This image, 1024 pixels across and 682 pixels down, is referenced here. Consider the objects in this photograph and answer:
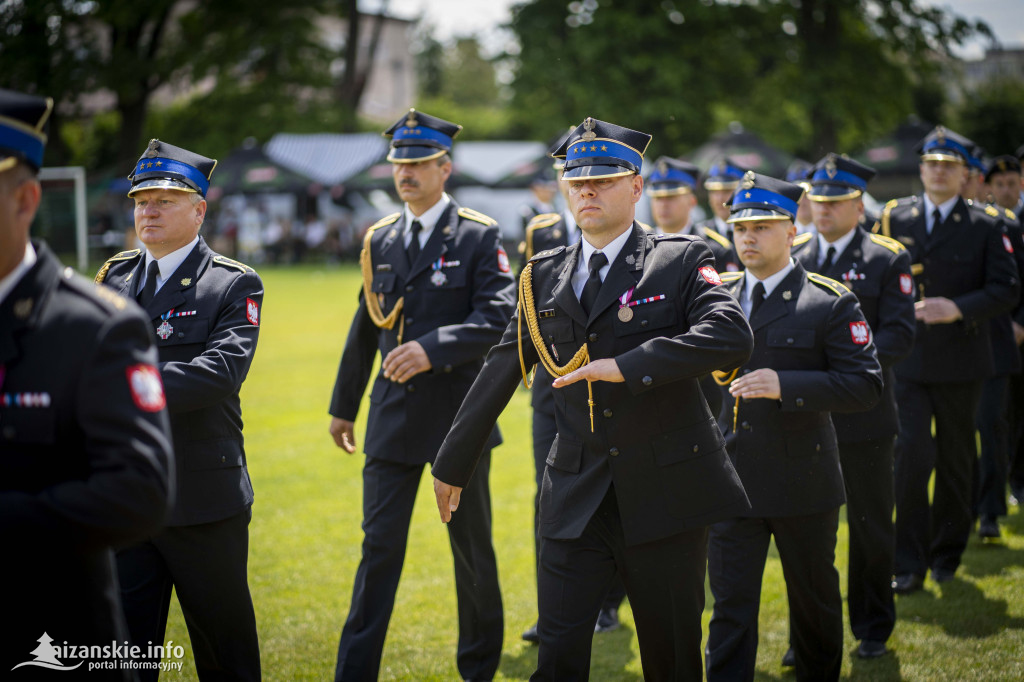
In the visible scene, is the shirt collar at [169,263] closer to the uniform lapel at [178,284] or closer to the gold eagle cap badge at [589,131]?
the uniform lapel at [178,284]

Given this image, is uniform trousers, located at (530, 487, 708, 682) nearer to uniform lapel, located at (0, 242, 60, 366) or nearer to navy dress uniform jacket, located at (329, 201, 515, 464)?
navy dress uniform jacket, located at (329, 201, 515, 464)

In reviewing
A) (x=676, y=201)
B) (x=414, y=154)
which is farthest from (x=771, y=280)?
(x=676, y=201)

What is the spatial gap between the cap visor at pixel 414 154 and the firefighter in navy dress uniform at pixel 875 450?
6.58ft

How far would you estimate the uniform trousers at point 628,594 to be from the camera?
137 inches

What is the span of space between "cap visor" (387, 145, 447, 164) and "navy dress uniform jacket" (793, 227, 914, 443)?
200 centimetres

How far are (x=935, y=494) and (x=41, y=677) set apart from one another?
5810mm

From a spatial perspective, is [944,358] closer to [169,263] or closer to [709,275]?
[709,275]

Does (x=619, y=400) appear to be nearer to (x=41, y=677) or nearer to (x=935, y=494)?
(x=41, y=677)

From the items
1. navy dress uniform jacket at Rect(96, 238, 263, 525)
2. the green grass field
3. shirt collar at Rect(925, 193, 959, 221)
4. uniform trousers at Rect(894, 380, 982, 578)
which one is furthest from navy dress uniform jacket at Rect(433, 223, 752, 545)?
shirt collar at Rect(925, 193, 959, 221)

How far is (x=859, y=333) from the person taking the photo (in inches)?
177

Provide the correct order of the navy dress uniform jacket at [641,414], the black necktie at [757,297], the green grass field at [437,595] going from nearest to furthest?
the navy dress uniform jacket at [641,414] < the black necktie at [757,297] < the green grass field at [437,595]

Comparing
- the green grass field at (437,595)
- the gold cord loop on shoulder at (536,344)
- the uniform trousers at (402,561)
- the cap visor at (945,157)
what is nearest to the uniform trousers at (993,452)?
the green grass field at (437,595)

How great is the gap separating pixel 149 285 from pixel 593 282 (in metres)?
1.77

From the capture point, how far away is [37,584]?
235cm
